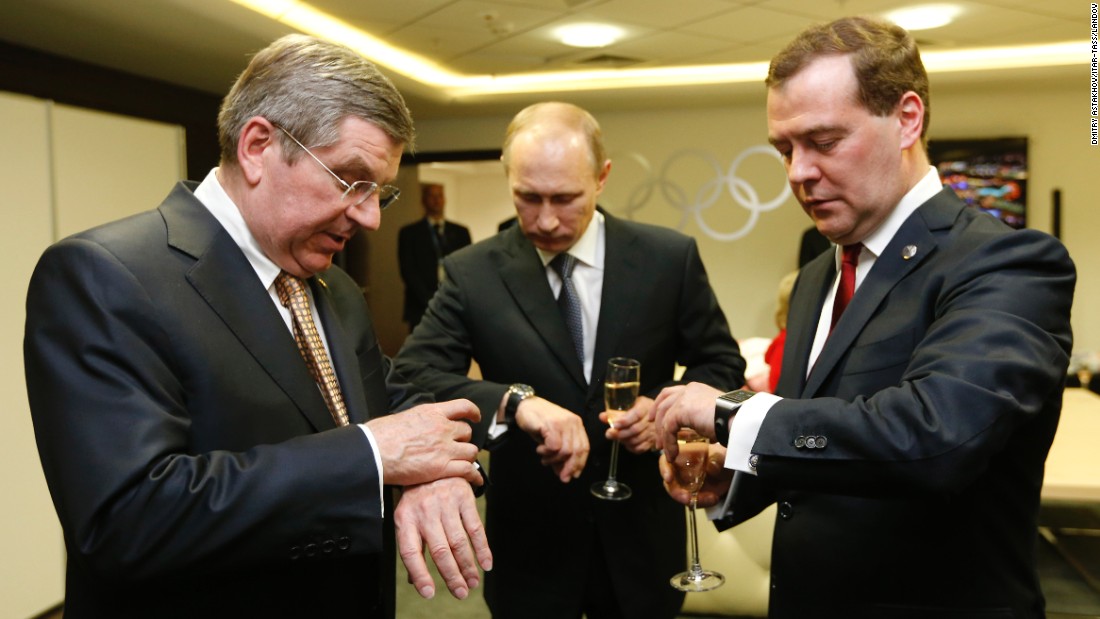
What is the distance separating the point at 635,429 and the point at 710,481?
1.04ft

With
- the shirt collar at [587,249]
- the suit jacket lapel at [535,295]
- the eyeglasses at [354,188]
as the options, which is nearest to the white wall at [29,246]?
the suit jacket lapel at [535,295]

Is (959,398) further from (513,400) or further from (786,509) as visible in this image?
(513,400)

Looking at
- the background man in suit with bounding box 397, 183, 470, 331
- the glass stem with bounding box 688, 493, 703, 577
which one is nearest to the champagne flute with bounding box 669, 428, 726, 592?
the glass stem with bounding box 688, 493, 703, 577

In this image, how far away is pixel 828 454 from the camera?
4.36 ft

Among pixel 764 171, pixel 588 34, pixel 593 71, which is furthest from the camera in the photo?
pixel 764 171

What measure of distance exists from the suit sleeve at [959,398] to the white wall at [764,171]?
7229 millimetres

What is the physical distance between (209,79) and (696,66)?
4.09m

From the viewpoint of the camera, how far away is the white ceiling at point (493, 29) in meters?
4.64

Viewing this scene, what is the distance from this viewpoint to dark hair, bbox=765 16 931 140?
1.60m

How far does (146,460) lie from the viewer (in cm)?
119

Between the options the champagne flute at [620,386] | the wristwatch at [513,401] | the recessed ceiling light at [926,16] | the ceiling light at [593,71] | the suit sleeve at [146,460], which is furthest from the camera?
the ceiling light at [593,71]

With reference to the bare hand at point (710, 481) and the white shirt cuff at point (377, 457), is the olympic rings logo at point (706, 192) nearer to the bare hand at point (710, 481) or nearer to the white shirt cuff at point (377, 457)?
the bare hand at point (710, 481)

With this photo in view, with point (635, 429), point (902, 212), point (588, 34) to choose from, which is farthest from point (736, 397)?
point (588, 34)

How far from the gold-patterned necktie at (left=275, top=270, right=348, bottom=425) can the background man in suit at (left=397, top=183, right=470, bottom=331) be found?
24.7ft
